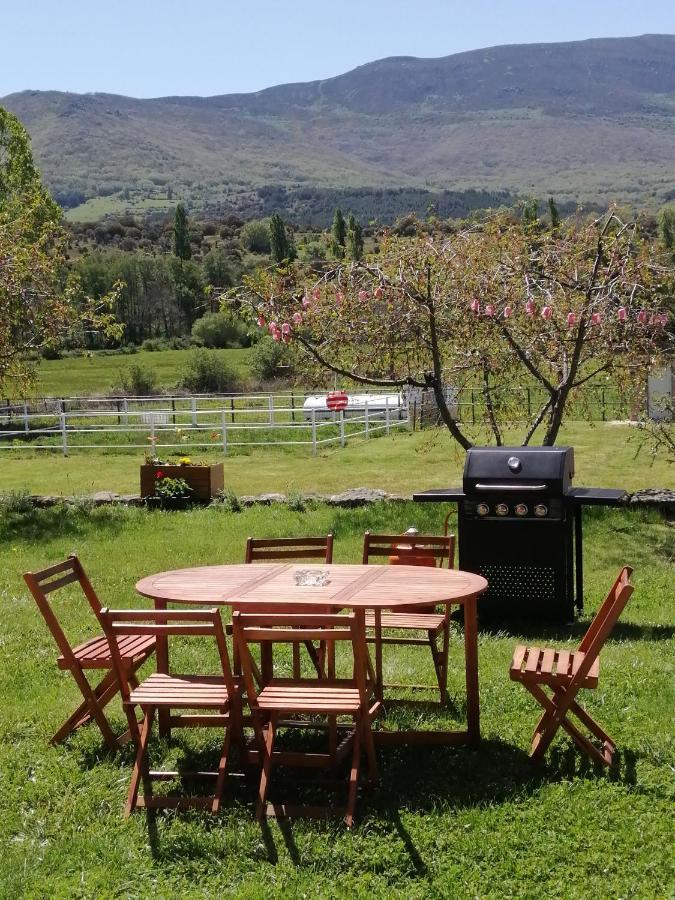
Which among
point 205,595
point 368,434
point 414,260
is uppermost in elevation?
point 414,260

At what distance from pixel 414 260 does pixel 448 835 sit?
684 centimetres

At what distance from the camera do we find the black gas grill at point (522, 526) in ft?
23.2

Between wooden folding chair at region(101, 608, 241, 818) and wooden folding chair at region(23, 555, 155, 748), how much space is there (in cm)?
25

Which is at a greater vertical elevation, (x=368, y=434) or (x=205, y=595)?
(x=205, y=595)

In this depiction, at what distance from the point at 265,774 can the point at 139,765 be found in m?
0.53

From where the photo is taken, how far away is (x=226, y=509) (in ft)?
39.2

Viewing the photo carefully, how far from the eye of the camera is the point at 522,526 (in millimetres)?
7156

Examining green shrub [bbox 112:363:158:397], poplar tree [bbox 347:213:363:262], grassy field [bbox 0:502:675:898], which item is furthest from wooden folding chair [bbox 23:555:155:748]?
green shrub [bbox 112:363:158:397]

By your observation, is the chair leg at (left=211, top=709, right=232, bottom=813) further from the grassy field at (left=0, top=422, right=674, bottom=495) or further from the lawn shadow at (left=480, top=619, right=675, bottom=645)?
the grassy field at (left=0, top=422, right=674, bottom=495)

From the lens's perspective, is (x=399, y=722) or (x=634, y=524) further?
(x=634, y=524)

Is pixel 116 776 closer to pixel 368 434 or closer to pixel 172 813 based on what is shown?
pixel 172 813

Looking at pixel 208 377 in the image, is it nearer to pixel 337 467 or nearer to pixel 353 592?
pixel 337 467

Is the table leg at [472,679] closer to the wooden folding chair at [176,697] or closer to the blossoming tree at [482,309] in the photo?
the wooden folding chair at [176,697]

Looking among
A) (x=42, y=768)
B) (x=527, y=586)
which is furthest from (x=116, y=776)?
(x=527, y=586)
